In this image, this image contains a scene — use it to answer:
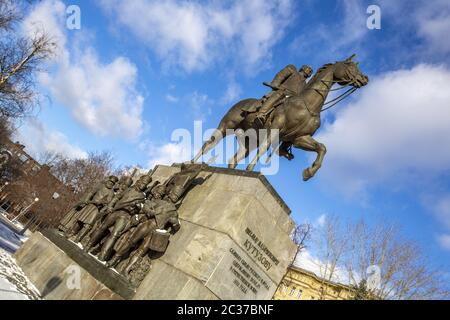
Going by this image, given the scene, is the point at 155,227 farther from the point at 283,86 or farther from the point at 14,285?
the point at 283,86

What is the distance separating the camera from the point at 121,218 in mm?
Answer: 7344

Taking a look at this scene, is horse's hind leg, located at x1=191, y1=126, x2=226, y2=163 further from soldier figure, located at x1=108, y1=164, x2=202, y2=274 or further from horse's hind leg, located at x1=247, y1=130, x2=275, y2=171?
soldier figure, located at x1=108, y1=164, x2=202, y2=274

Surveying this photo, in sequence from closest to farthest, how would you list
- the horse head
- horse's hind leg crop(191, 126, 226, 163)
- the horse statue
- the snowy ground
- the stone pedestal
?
the snowy ground, the stone pedestal, the horse statue, the horse head, horse's hind leg crop(191, 126, 226, 163)

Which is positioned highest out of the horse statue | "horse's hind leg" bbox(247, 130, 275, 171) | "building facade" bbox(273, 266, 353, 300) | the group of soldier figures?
"building facade" bbox(273, 266, 353, 300)

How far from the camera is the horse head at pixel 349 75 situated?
946 centimetres

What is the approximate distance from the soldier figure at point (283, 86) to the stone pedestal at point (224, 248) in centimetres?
195

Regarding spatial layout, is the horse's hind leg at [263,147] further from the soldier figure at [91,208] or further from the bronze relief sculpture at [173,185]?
the soldier figure at [91,208]

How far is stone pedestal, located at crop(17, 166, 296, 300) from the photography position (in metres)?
6.05

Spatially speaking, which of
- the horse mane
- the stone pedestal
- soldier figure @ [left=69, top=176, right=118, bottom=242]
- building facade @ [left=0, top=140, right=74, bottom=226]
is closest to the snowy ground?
the stone pedestal

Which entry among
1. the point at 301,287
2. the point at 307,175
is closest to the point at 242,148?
the point at 307,175

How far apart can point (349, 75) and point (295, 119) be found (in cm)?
206
